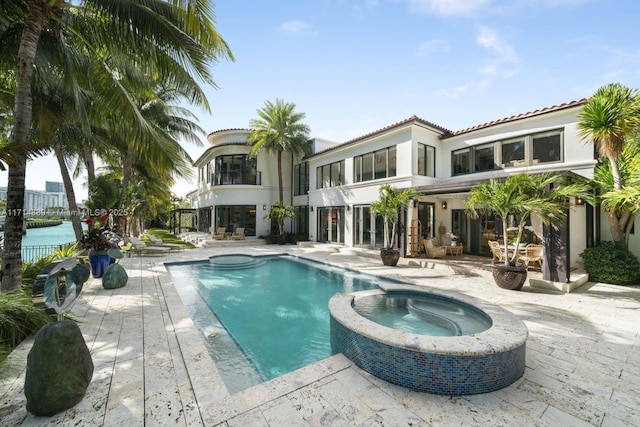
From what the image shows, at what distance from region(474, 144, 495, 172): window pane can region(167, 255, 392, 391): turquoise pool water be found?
816 cm

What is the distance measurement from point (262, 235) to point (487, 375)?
21.0 metres

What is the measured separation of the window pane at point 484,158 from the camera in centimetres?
1332

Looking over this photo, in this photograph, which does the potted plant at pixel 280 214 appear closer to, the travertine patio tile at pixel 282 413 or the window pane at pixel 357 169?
the window pane at pixel 357 169

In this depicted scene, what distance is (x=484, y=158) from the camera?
44.5ft

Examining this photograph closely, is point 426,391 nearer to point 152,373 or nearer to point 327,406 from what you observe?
point 327,406

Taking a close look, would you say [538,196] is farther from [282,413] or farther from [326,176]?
[326,176]

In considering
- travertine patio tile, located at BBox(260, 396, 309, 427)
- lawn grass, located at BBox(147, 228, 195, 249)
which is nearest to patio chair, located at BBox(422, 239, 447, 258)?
travertine patio tile, located at BBox(260, 396, 309, 427)

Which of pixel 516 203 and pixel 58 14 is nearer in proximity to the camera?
pixel 58 14

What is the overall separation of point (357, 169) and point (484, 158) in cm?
705

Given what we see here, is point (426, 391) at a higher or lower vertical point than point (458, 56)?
lower

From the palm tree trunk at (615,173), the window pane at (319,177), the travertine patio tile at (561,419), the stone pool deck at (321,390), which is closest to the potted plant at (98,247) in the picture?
the stone pool deck at (321,390)

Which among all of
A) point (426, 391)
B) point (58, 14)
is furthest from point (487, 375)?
point (58, 14)

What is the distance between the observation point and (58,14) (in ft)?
19.9

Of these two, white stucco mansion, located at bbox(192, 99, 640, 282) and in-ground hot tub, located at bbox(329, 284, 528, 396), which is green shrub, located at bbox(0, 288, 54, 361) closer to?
in-ground hot tub, located at bbox(329, 284, 528, 396)
